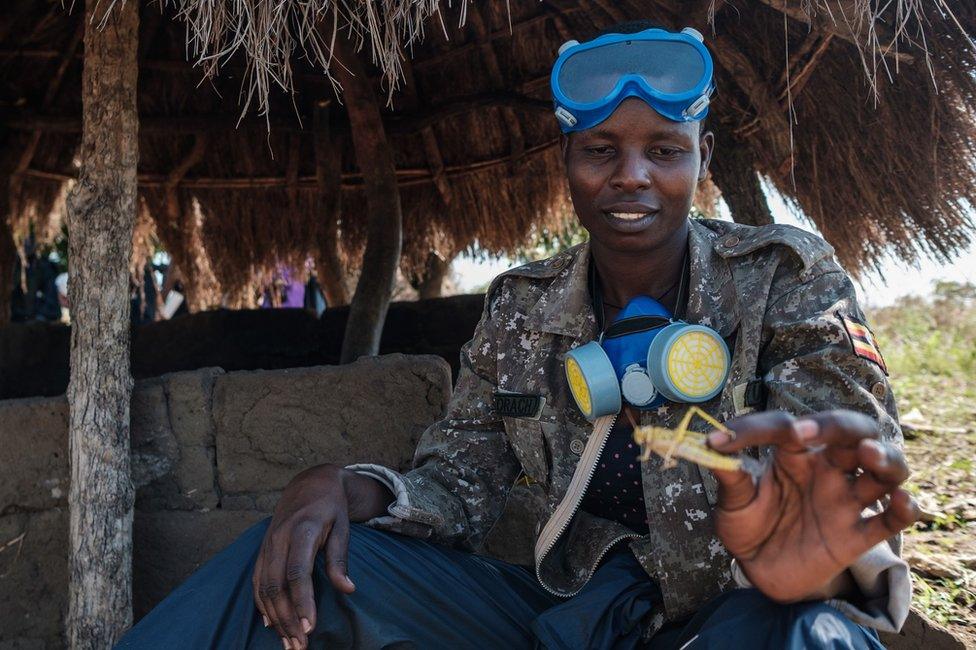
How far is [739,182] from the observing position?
3021 millimetres

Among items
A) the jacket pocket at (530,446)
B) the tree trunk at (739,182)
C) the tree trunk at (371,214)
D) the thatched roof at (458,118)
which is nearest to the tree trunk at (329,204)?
the thatched roof at (458,118)

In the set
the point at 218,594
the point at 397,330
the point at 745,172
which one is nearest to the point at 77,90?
the point at 397,330

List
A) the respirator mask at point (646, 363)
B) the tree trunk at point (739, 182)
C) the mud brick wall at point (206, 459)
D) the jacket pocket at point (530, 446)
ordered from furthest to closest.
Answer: the tree trunk at point (739, 182) → the mud brick wall at point (206, 459) → the jacket pocket at point (530, 446) → the respirator mask at point (646, 363)

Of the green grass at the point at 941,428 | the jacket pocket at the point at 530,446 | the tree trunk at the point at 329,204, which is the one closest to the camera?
the jacket pocket at the point at 530,446

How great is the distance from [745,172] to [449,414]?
1560 mm

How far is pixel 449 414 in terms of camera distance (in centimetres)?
198

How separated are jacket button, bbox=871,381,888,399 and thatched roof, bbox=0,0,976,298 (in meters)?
1.08

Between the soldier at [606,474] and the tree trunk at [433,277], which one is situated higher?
the tree trunk at [433,277]

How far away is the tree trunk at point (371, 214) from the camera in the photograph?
3457 mm

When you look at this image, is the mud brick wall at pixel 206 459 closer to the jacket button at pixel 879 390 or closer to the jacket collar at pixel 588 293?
the jacket collar at pixel 588 293

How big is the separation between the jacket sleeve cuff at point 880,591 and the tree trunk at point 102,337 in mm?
1827

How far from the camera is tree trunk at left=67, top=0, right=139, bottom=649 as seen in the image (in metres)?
2.35

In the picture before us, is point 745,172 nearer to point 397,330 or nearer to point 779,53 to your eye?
point 779,53

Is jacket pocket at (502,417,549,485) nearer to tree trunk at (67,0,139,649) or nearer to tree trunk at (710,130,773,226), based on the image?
tree trunk at (67,0,139,649)
